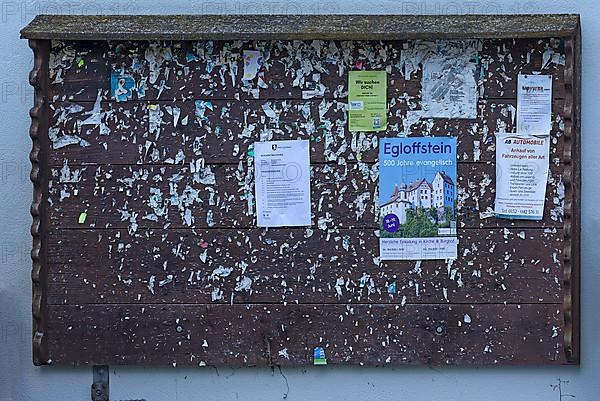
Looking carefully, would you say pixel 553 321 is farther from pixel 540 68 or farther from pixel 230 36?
pixel 230 36

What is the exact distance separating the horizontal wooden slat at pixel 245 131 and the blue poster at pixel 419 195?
0.18 ft

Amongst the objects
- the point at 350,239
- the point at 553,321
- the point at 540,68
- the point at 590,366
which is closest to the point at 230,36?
the point at 350,239

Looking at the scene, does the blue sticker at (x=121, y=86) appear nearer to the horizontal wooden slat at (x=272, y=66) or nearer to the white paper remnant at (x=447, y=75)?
the horizontal wooden slat at (x=272, y=66)

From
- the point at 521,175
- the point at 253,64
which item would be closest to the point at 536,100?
the point at 521,175

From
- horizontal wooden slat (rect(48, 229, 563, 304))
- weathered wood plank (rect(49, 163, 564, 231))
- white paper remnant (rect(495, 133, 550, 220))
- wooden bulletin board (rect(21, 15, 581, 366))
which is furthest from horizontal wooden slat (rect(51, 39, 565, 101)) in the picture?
horizontal wooden slat (rect(48, 229, 563, 304))

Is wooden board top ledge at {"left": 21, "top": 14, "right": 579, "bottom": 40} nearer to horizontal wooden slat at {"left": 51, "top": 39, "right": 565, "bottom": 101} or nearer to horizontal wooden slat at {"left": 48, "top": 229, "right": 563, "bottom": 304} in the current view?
horizontal wooden slat at {"left": 51, "top": 39, "right": 565, "bottom": 101}

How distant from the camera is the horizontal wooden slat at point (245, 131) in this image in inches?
154

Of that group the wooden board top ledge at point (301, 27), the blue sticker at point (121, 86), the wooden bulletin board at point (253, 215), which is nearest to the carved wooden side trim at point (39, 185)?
the wooden bulletin board at point (253, 215)

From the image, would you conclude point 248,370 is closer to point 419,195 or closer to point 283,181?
point 283,181

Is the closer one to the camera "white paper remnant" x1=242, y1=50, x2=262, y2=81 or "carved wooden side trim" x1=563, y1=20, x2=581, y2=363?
"carved wooden side trim" x1=563, y1=20, x2=581, y2=363

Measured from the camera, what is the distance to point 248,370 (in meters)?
4.04

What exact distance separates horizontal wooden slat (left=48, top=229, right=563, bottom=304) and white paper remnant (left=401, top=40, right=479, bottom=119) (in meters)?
0.50

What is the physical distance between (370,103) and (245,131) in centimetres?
51

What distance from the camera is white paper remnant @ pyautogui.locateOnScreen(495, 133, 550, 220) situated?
3879 millimetres
